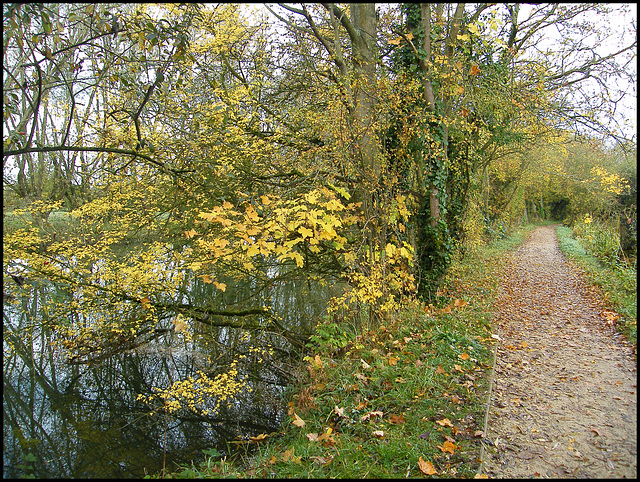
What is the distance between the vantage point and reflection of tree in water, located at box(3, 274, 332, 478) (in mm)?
5223

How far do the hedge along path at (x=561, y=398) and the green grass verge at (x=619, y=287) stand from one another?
0.23 meters

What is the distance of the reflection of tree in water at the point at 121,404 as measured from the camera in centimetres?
522

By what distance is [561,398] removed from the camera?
402 centimetres

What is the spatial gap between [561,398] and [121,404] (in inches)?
248

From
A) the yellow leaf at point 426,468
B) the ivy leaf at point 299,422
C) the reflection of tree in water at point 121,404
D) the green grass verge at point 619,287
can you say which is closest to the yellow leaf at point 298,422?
the ivy leaf at point 299,422

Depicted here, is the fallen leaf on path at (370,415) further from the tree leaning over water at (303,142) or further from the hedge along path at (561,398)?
the tree leaning over water at (303,142)

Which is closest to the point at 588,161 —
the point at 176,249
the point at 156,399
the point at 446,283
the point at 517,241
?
the point at 517,241

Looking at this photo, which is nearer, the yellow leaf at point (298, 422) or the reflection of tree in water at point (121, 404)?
the yellow leaf at point (298, 422)

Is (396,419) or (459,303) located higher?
(459,303)

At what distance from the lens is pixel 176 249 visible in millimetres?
7801

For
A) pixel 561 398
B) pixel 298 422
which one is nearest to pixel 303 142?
pixel 298 422

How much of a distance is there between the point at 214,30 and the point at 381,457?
7279 millimetres

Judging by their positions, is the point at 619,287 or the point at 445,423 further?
the point at 619,287

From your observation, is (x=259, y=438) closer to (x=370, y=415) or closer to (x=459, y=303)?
(x=370, y=415)
